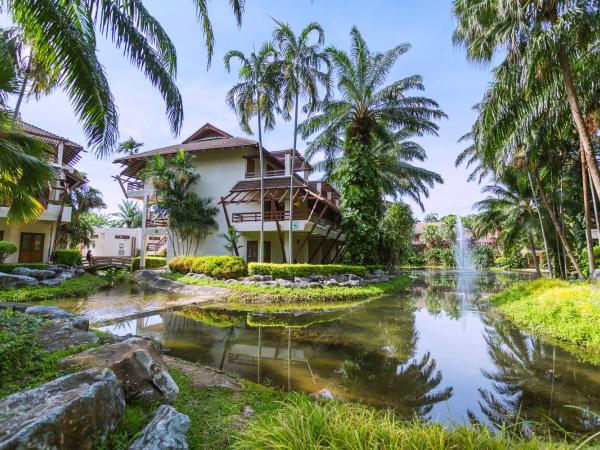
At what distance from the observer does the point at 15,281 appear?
43.6 ft

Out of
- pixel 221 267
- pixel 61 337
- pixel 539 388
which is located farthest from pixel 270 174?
pixel 539 388

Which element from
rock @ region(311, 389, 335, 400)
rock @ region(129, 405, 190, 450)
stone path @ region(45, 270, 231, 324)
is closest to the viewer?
rock @ region(129, 405, 190, 450)

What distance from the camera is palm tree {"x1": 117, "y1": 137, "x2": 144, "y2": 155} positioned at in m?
27.2

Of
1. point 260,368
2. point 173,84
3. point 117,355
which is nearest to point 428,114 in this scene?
point 173,84

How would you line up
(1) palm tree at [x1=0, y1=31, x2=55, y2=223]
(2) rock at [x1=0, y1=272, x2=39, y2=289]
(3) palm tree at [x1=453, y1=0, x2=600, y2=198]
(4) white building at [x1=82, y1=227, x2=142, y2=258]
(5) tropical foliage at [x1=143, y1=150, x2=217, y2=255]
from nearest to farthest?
(1) palm tree at [x1=0, y1=31, x2=55, y2=223] → (3) palm tree at [x1=453, y1=0, x2=600, y2=198] → (2) rock at [x1=0, y1=272, x2=39, y2=289] → (5) tropical foliage at [x1=143, y1=150, x2=217, y2=255] → (4) white building at [x1=82, y1=227, x2=142, y2=258]

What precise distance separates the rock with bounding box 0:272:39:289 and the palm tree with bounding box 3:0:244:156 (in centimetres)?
1125

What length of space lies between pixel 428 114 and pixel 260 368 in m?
19.3

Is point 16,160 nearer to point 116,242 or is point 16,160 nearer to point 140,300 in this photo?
point 140,300

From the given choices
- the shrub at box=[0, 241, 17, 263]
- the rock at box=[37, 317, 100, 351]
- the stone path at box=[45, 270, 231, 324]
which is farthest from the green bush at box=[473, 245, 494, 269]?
the rock at box=[37, 317, 100, 351]

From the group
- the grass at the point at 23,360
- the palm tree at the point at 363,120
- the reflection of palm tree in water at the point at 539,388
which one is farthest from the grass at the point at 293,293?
the grass at the point at 23,360

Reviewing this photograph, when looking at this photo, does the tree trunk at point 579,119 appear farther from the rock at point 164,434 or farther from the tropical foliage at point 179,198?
the tropical foliage at point 179,198

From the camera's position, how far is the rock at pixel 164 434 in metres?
2.79

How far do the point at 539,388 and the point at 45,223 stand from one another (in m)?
25.3

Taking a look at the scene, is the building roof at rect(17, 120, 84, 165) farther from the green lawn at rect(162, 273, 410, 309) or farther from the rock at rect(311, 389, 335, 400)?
the rock at rect(311, 389, 335, 400)
